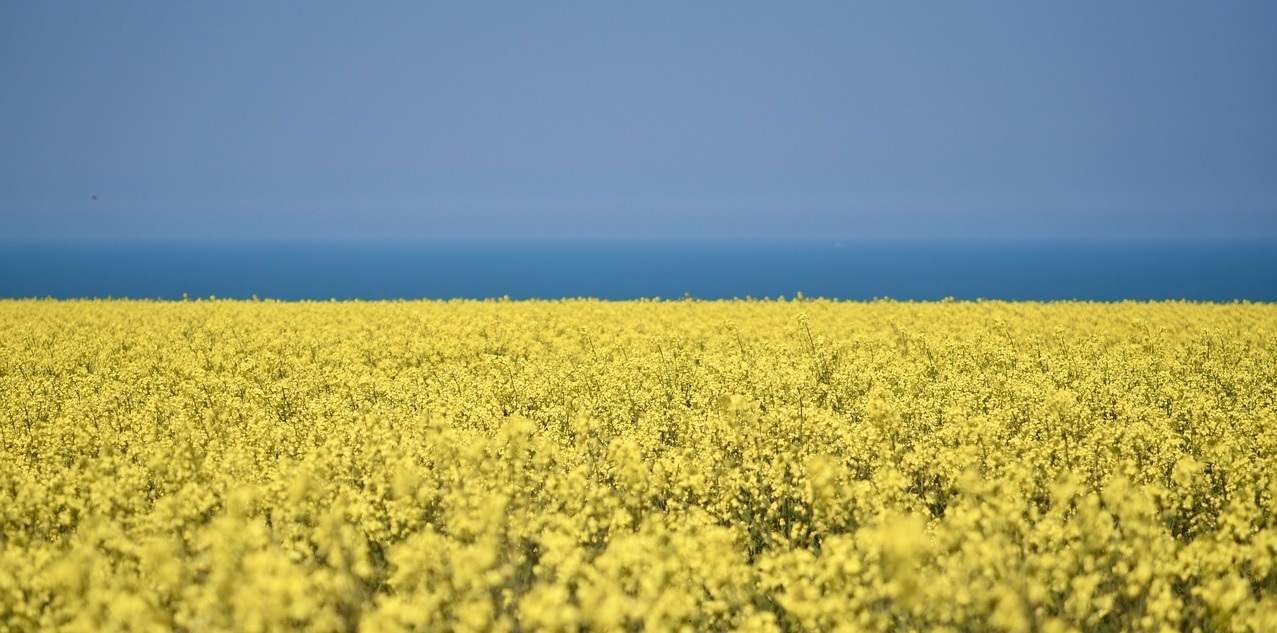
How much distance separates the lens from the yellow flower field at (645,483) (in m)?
6.69

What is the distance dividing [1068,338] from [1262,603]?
17.6m

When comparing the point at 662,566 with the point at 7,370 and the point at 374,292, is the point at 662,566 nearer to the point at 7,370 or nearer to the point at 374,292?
the point at 7,370

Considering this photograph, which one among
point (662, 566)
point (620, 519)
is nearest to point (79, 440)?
point (620, 519)

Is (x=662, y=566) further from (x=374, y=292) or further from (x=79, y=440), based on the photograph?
(x=374, y=292)

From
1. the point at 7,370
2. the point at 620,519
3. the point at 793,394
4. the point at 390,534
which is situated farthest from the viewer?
the point at 7,370

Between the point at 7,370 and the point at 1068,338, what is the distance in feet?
82.5

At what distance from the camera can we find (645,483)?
31.9ft

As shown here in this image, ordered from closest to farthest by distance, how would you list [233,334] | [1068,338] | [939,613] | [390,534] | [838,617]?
[838,617] → [939,613] → [390,534] → [1068,338] → [233,334]

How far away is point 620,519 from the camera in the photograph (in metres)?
8.45

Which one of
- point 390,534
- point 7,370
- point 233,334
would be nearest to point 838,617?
point 390,534

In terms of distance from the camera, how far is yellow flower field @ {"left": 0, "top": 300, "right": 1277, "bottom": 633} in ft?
22.0

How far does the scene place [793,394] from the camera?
49.1 feet

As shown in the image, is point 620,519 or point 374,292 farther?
point 374,292

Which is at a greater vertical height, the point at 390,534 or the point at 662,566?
Result: the point at 662,566
